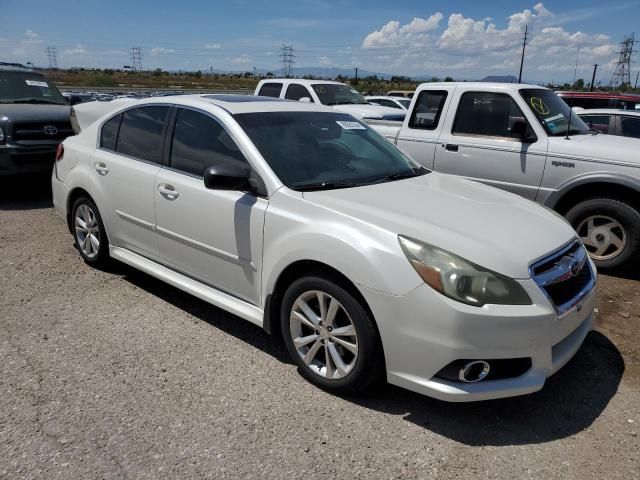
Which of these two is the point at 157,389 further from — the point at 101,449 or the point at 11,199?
the point at 11,199

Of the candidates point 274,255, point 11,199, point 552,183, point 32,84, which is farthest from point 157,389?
point 32,84

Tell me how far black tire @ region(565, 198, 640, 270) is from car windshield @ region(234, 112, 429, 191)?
7.35 ft

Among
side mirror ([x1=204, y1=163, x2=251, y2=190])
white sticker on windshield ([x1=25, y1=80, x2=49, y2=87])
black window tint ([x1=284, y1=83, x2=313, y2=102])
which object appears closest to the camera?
side mirror ([x1=204, y1=163, x2=251, y2=190])

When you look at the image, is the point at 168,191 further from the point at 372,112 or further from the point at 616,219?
the point at 372,112

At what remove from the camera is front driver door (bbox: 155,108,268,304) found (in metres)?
3.53

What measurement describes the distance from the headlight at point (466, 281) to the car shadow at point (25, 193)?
6.69 m

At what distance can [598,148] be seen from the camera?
552cm

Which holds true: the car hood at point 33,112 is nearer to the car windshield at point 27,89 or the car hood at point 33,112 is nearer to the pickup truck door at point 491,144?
the car windshield at point 27,89

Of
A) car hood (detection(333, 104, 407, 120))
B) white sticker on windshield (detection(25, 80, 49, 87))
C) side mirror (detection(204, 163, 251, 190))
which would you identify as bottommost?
car hood (detection(333, 104, 407, 120))

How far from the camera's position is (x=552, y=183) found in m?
5.72

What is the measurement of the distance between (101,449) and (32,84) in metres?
8.40

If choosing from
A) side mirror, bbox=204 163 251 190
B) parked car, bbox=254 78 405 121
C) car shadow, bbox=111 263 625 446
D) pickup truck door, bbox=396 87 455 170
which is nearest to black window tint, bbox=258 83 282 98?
parked car, bbox=254 78 405 121

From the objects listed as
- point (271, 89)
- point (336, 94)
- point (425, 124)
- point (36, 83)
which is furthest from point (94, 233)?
point (336, 94)

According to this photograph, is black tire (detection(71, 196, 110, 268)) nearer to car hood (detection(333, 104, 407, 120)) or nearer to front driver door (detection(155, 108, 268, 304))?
front driver door (detection(155, 108, 268, 304))
